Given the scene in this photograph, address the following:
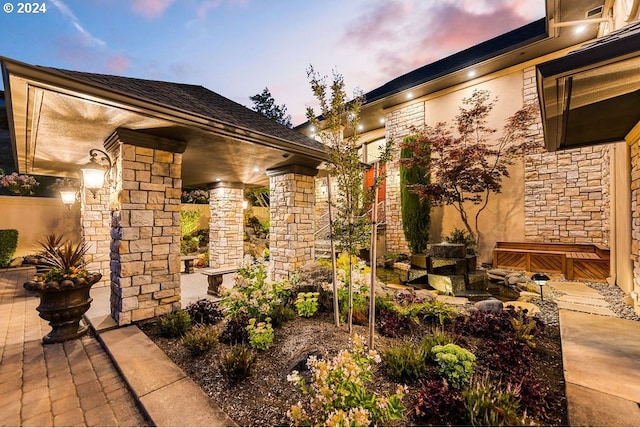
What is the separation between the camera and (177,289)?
4.02 meters

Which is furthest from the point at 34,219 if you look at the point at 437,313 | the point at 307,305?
the point at 437,313

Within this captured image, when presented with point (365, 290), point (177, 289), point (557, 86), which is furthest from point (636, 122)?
point (177, 289)

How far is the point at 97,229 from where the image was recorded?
18.9 ft

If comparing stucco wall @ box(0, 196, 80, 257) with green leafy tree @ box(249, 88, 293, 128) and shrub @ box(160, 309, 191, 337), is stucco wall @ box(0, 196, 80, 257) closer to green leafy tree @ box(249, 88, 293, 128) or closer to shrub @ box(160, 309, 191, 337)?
shrub @ box(160, 309, 191, 337)

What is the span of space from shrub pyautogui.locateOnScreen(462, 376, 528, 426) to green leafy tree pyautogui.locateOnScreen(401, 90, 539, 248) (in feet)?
20.9

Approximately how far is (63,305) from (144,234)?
3.96 feet

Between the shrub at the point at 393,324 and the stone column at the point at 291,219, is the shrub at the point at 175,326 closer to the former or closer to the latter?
the stone column at the point at 291,219

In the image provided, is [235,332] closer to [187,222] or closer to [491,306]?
[491,306]

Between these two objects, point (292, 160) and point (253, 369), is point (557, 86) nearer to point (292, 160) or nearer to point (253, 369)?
point (253, 369)

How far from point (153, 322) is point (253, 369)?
84.2 inches

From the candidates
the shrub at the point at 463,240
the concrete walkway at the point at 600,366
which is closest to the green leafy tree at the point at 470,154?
the shrub at the point at 463,240

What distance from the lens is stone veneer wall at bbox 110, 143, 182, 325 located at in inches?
138

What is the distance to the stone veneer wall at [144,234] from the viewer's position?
3.52m

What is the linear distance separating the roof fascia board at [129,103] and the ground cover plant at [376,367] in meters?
2.02
